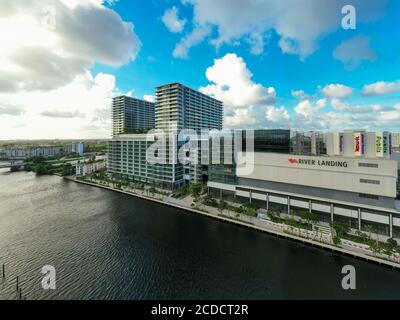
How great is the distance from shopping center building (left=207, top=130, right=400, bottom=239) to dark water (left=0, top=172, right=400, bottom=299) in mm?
6569

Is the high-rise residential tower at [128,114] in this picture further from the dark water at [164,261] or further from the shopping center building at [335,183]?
the shopping center building at [335,183]

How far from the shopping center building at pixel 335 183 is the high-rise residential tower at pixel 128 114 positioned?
59.0 meters

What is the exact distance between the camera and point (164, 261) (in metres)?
18.9

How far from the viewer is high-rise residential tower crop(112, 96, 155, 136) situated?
8125cm

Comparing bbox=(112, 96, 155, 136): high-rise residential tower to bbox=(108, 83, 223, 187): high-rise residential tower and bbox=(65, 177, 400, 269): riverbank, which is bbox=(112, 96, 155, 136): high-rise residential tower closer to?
bbox=(108, 83, 223, 187): high-rise residential tower

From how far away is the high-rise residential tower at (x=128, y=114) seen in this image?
8125cm

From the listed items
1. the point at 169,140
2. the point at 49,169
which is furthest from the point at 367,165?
the point at 49,169

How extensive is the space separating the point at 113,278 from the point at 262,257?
12.6 metres

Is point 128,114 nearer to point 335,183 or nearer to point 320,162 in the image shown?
point 320,162

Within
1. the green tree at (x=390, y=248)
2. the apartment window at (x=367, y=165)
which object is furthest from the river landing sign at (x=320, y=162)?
the green tree at (x=390, y=248)

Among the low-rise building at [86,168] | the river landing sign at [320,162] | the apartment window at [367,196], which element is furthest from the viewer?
the low-rise building at [86,168]

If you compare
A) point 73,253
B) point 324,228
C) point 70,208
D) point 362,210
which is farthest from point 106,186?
point 362,210

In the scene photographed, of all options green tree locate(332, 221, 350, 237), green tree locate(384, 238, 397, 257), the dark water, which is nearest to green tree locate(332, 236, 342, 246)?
the dark water

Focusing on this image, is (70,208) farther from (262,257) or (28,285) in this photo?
(262,257)
